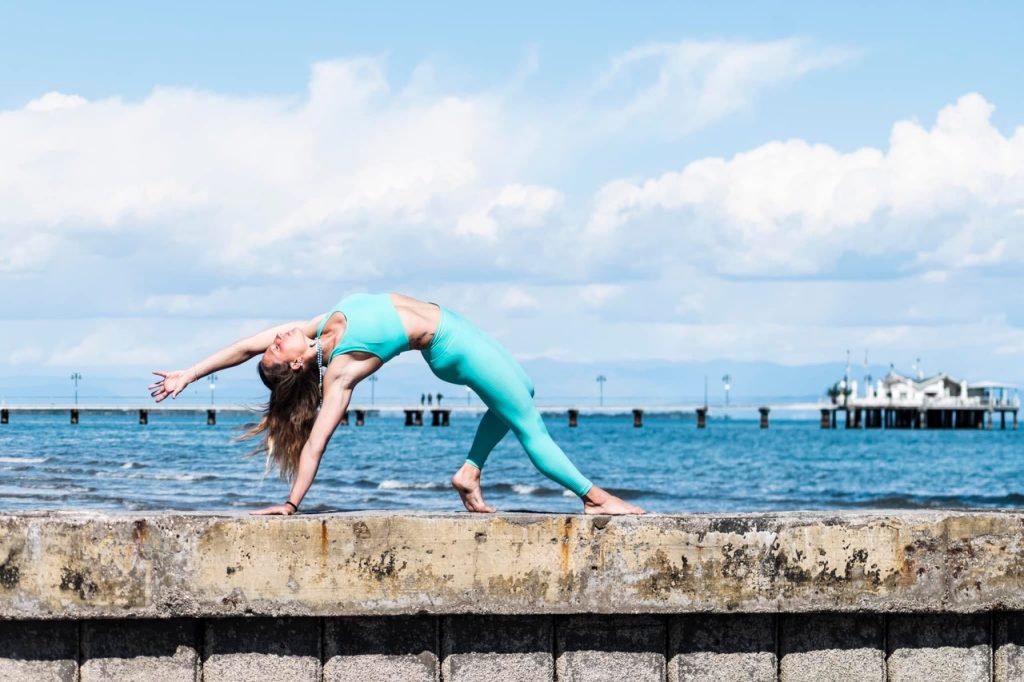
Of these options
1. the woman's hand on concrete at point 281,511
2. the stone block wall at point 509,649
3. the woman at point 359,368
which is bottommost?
the stone block wall at point 509,649

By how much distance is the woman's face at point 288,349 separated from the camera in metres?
5.18

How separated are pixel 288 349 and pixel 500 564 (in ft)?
4.18

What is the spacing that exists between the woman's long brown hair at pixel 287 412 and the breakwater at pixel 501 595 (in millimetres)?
602

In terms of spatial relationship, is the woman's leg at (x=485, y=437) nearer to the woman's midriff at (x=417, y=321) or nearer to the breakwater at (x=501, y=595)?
the woman's midriff at (x=417, y=321)

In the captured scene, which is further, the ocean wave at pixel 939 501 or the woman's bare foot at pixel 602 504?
the ocean wave at pixel 939 501

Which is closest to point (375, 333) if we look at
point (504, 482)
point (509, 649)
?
point (509, 649)

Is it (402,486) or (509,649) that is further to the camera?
(402,486)

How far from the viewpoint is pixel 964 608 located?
4.94m

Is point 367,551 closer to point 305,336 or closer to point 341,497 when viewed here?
point 305,336

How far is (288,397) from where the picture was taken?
208 inches

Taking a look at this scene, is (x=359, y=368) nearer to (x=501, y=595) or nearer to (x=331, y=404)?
(x=331, y=404)

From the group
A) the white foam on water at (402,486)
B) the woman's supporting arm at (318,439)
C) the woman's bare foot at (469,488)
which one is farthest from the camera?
the white foam on water at (402,486)

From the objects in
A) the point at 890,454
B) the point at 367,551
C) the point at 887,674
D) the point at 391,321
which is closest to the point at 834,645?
the point at 887,674

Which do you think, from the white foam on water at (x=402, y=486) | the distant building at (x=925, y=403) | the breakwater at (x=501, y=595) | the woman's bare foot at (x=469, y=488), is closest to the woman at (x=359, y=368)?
the woman's bare foot at (x=469, y=488)
